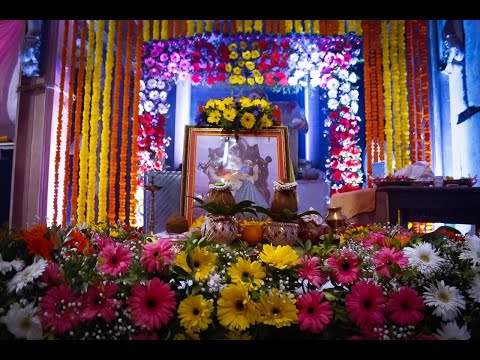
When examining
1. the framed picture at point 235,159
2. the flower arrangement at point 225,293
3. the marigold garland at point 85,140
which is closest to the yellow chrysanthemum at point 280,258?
the flower arrangement at point 225,293

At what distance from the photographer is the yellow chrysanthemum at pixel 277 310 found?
1.30 meters

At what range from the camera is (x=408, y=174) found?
4242 millimetres

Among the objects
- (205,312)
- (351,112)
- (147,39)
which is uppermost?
(147,39)

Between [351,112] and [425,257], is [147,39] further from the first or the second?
[425,257]

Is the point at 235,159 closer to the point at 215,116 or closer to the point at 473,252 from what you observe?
the point at 215,116

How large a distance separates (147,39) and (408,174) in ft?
16.4

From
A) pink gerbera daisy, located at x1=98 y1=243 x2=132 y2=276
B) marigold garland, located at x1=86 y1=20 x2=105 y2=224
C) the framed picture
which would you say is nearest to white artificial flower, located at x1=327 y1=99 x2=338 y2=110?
the framed picture

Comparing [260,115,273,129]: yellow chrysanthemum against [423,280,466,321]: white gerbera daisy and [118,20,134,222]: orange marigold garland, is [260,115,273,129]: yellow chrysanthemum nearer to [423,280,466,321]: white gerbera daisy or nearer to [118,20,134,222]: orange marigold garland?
[423,280,466,321]: white gerbera daisy

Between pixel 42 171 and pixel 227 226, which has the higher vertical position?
pixel 42 171

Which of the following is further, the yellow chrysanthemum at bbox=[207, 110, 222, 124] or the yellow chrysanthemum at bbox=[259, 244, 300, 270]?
the yellow chrysanthemum at bbox=[207, 110, 222, 124]

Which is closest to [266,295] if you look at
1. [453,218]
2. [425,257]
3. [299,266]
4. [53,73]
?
[299,266]

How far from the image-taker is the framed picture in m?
3.98

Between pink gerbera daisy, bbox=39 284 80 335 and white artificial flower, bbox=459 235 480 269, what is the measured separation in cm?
132

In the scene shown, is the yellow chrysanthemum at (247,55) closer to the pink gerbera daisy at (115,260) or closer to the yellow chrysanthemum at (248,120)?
the yellow chrysanthemum at (248,120)
